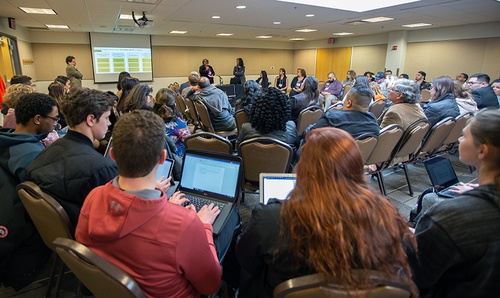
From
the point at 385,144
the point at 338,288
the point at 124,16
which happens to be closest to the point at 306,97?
the point at 385,144

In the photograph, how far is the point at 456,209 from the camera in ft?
3.00

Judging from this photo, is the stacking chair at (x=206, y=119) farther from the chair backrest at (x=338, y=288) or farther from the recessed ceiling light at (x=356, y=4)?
the chair backrest at (x=338, y=288)

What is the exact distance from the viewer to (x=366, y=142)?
238cm

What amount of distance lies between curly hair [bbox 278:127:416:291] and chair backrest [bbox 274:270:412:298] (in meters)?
0.02

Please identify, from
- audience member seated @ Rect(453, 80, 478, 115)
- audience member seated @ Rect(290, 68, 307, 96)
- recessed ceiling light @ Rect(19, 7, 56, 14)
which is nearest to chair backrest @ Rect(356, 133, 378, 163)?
audience member seated @ Rect(453, 80, 478, 115)

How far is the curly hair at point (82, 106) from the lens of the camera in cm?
149

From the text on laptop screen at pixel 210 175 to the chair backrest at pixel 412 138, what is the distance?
84.0 inches

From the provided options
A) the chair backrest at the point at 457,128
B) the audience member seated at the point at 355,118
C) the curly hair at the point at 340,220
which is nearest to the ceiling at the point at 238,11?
the chair backrest at the point at 457,128

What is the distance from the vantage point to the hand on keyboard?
1289 mm

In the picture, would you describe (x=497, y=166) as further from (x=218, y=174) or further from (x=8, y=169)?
(x=8, y=169)

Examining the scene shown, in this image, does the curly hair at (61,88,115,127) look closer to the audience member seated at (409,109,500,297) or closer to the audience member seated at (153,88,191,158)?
the audience member seated at (153,88,191,158)

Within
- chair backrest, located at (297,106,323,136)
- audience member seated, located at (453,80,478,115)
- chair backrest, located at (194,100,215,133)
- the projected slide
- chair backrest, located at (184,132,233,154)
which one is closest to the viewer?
chair backrest, located at (184,132,233,154)

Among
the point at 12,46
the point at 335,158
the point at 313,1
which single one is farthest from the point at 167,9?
the point at 335,158

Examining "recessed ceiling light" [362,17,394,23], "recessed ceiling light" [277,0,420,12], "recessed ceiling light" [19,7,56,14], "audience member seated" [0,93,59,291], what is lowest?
"audience member seated" [0,93,59,291]
